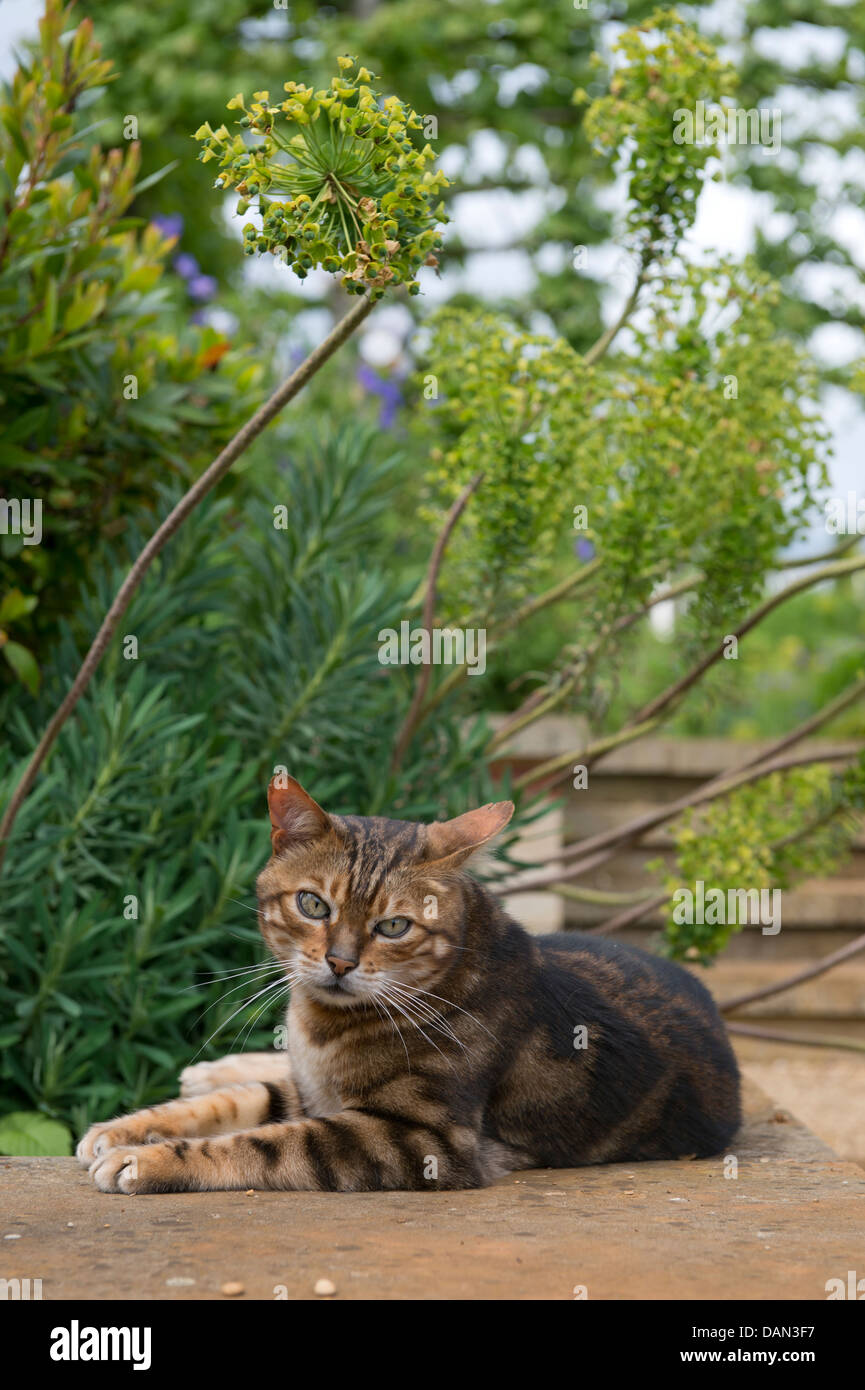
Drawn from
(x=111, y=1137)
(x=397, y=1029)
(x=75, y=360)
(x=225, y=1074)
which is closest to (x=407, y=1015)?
(x=397, y=1029)

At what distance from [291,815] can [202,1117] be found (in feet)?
2.21

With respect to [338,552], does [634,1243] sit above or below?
below

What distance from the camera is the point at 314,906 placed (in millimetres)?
2740

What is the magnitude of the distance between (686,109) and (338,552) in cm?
165

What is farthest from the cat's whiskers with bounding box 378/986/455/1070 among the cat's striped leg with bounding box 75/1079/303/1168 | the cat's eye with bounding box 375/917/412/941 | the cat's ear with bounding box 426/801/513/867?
the cat's striped leg with bounding box 75/1079/303/1168

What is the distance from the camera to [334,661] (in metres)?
3.89

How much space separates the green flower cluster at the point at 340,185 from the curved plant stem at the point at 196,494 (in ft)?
0.34

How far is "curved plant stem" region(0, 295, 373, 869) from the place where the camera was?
2582mm

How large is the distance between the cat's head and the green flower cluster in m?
1.00

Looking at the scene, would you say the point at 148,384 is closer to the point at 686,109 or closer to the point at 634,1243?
the point at 686,109

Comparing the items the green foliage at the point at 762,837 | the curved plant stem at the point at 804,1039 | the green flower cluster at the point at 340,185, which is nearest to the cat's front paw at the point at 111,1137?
the green flower cluster at the point at 340,185

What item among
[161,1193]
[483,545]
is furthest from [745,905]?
[161,1193]

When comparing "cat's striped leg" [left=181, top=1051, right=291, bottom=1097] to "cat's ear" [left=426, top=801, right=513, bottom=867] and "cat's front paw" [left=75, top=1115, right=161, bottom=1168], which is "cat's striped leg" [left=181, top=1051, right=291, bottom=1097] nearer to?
"cat's front paw" [left=75, top=1115, right=161, bottom=1168]

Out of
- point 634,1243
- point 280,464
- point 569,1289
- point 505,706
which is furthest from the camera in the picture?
point 505,706
